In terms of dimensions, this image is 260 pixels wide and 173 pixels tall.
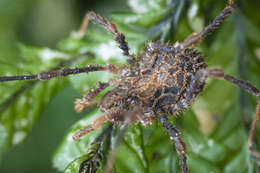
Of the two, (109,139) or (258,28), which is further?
(258,28)

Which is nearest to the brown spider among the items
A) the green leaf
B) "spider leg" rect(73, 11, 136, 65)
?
"spider leg" rect(73, 11, 136, 65)

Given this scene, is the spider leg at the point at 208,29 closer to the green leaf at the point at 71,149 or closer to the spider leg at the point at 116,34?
the spider leg at the point at 116,34

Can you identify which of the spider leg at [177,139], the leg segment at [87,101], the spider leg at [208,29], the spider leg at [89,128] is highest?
the spider leg at [208,29]

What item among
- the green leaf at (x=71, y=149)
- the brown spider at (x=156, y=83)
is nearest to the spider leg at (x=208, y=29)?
the brown spider at (x=156, y=83)

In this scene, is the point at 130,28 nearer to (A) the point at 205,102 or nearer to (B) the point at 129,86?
(B) the point at 129,86

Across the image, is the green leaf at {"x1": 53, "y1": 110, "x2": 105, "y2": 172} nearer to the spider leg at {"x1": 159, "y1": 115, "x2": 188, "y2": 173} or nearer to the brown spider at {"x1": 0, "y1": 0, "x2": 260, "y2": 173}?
the brown spider at {"x1": 0, "y1": 0, "x2": 260, "y2": 173}

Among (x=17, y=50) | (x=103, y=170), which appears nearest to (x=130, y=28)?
(x=103, y=170)

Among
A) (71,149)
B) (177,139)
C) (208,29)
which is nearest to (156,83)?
(177,139)

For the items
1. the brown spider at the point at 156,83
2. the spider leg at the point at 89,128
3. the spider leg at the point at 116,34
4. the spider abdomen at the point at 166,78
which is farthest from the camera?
the spider leg at the point at 116,34
